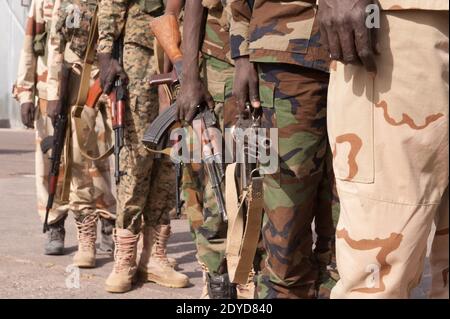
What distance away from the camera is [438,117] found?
257 centimetres

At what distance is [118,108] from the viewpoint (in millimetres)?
5258

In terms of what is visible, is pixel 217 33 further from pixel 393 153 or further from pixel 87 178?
pixel 87 178

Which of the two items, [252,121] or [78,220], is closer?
[252,121]

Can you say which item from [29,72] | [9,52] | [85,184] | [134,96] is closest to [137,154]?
[134,96]

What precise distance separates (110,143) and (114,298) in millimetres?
1525

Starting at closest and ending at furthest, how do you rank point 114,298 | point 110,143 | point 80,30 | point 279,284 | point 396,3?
point 396,3
point 279,284
point 114,298
point 80,30
point 110,143

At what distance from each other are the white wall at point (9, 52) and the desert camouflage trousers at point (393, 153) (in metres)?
18.9

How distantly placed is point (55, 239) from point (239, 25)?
10.3ft

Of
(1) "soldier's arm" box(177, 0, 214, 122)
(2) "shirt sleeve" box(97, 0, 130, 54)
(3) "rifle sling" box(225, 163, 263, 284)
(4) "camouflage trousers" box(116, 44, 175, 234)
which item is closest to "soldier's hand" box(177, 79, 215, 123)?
(1) "soldier's arm" box(177, 0, 214, 122)

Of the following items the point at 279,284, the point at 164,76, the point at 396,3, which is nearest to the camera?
the point at 396,3

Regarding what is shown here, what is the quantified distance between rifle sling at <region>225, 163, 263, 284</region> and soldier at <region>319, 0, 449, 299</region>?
82cm

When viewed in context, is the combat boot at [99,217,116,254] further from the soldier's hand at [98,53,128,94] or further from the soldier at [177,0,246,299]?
the soldier at [177,0,246,299]
